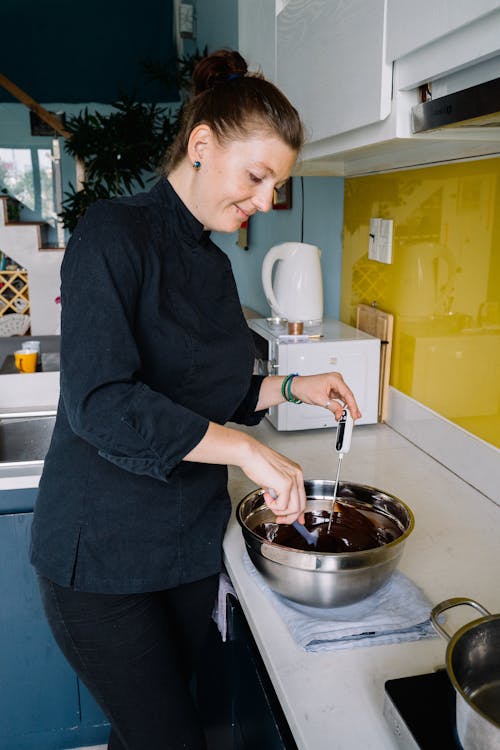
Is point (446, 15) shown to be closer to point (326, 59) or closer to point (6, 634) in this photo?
point (326, 59)

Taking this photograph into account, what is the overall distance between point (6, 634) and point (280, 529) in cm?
91

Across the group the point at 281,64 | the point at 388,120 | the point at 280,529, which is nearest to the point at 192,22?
the point at 281,64

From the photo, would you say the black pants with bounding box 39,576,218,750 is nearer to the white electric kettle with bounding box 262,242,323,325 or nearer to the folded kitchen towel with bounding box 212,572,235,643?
the folded kitchen towel with bounding box 212,572,235,643

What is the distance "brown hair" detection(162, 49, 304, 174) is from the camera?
35.9 inches

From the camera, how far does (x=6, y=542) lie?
60.6 inches

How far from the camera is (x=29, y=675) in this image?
163 centimetres

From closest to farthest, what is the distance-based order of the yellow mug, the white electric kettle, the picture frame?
the white electric kettle, the yellow mug, the picture frame

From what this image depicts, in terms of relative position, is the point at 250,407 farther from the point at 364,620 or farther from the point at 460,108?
the point at 460,108

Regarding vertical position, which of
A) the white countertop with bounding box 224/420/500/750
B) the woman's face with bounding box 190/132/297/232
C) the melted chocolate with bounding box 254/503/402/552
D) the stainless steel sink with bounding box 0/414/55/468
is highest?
the woman's face with bounding box 190/132/297/232

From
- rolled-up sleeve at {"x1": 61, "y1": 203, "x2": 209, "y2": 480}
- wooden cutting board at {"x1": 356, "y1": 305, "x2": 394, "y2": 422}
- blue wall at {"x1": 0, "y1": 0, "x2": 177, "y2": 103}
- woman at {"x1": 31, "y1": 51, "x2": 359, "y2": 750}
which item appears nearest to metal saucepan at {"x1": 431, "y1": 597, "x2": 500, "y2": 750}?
woman at {"x1": 31, "y1": 51, "x2": 359, "y2": 750}

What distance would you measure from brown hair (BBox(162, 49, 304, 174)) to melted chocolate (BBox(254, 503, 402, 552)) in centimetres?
60

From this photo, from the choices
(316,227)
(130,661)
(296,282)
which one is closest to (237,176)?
(130,661)

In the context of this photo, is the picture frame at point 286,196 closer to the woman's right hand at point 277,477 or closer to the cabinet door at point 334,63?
the cabinet door at point 334,63

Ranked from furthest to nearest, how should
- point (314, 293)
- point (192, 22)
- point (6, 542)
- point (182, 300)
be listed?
point (192, 22)
point (314, 293)
point (6, 542)
point (182, 300)
